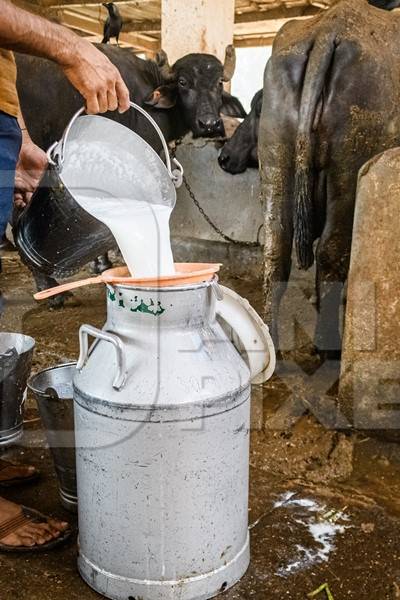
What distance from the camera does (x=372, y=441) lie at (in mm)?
2830

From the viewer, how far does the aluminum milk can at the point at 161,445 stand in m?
1.74

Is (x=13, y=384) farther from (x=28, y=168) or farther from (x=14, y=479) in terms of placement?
(x=28, y=168)

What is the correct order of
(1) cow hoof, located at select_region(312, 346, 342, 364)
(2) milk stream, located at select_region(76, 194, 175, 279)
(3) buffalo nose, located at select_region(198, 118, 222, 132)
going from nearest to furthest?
(2) milk stream, located at select_region(76, 194, 175, 279) → (1) cow hoof, located at select_region(312, 346, 342, 364) → (3) buffalo nose, located at select_region(198, 118, 222, 132)

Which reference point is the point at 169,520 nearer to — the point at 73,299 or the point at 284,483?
the point at 284,483

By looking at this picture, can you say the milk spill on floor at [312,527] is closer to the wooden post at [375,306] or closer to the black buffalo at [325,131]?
the wooden post at [375,306]

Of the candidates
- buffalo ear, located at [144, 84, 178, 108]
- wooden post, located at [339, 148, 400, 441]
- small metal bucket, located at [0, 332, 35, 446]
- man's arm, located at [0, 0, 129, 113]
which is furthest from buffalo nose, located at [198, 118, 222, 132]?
man's arm, located at [0, 0, 129, 113]

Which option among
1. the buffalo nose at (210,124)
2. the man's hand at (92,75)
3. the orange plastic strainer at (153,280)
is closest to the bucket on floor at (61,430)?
the orange plastic strainer at (153,280)

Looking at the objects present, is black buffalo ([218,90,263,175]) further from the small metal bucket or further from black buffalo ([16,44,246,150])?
the small metal bucket

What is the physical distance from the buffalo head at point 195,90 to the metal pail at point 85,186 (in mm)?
4278

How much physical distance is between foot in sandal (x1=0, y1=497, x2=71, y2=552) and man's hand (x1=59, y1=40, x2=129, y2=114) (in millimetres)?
1264

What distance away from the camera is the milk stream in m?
1.86

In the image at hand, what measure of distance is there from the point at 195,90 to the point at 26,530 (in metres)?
5.20

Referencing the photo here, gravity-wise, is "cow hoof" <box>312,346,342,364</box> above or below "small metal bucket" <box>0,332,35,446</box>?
below

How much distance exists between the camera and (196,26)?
660 centimetres
